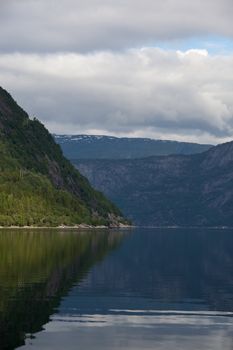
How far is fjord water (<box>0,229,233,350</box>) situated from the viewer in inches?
2544

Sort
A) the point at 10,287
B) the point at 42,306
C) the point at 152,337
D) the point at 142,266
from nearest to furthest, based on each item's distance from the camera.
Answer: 1. the point at 152,337
2. the point at 42,306
3. the point at 10,287
4. the point at 142,266

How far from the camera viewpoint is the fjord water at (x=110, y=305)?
64.6m

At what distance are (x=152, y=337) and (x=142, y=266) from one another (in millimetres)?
91025

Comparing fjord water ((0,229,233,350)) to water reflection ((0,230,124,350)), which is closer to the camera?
fjord water ((0,229,233,350))

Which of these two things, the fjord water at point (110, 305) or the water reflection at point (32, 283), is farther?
the water reflection at point (32, 283)

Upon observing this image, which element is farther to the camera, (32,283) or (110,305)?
(32,283)

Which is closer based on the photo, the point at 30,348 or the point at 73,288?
the point at 30,348

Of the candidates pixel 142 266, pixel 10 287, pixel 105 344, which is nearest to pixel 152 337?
pixel 105 344

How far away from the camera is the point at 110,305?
88.5 meters

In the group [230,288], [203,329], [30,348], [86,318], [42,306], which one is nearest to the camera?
→ [30,348]

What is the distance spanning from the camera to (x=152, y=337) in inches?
2613

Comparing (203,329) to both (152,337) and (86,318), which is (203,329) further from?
(86,318)

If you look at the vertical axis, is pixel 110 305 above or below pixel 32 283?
below

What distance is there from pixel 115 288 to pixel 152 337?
43.0 meters
